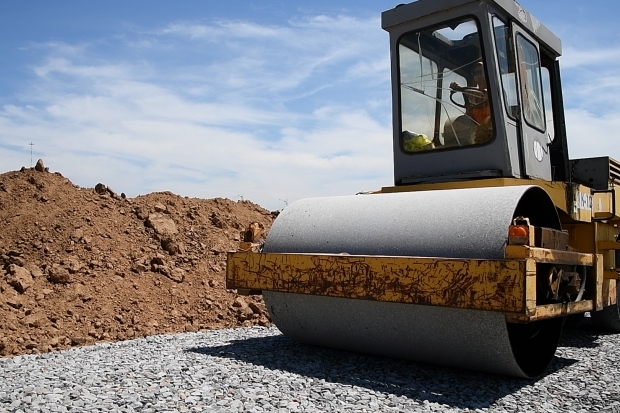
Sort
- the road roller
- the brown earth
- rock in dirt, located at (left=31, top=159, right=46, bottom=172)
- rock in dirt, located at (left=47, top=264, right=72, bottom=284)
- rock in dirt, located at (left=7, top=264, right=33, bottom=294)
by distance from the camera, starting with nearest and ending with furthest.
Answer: the road roller → the brown earth → rock in dirt, located at (left=7, top=264, right=33, bottom=294) → rock in dirt, located at (left=47, top=264, right=72, bottom=284) → rock in dirt, located at (left=31, top=159, right=46, bottom=172)

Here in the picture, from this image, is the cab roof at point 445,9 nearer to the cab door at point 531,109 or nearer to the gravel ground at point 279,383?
the cab door at point 531,109

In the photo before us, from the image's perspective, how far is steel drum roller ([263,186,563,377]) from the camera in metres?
4.08

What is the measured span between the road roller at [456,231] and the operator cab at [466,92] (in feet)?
0.04

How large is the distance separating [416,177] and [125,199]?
698 centimetres

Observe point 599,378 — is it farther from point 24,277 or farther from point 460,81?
point 24,277

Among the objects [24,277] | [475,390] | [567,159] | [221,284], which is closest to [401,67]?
[567,159]

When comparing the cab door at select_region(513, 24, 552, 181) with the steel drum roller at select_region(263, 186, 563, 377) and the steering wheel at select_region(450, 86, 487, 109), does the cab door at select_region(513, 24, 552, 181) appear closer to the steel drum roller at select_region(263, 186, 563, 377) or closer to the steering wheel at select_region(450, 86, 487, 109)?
the steering wheel at select_region(450, 86, 487, 109)

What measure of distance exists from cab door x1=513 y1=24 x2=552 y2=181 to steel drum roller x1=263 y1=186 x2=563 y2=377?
74 cm

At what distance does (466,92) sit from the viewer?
5188 mm

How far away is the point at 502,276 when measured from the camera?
3803mm

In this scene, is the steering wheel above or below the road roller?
above

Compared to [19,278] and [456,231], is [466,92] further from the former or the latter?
[19,278]

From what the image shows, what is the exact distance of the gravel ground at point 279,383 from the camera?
3730 millimetres

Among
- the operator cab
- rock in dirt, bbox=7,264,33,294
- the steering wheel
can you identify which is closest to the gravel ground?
the operator cab
